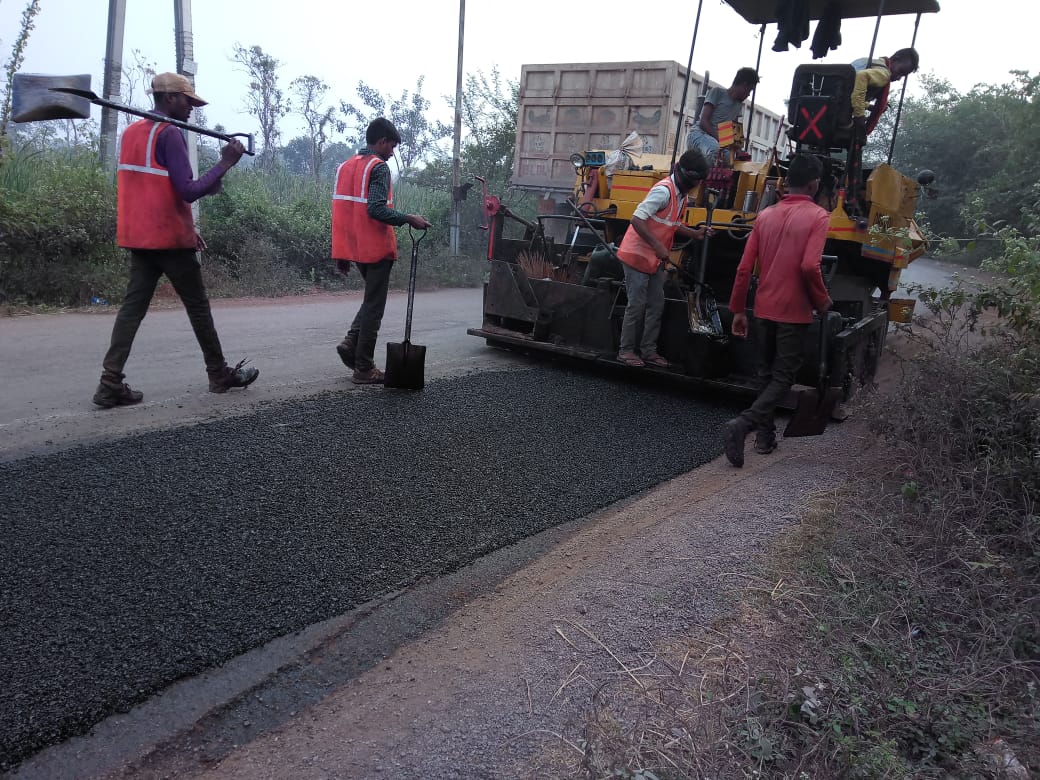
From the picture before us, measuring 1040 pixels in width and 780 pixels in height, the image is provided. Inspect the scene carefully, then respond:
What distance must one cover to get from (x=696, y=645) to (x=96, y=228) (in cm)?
877

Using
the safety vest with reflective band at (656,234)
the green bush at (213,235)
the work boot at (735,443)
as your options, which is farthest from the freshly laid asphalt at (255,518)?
the green bush at (213,235)

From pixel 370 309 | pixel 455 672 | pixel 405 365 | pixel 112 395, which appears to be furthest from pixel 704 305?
pixel 455 672

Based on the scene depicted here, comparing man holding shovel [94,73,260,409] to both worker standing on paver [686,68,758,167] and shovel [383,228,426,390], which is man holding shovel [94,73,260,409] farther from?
worker standing on paver [686,68,758,167]

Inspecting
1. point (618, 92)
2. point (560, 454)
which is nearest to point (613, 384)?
point (560, 454)

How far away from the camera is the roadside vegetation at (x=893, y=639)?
1861mm

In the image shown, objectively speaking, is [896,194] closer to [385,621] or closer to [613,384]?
[613,384]

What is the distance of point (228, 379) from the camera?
4984mm

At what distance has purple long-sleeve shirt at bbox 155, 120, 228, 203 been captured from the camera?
14.5 ft

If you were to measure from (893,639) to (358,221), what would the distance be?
4.15 meters

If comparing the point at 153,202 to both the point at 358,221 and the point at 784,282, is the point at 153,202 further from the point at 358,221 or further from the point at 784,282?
the point at 784,282

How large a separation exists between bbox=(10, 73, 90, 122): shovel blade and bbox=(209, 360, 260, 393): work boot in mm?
1632

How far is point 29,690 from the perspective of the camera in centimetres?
199

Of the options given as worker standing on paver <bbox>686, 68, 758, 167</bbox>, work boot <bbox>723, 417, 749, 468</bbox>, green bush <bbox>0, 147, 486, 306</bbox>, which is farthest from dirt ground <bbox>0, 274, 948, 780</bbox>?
green bush <bbox>0, 147, 486, 306</bbox>

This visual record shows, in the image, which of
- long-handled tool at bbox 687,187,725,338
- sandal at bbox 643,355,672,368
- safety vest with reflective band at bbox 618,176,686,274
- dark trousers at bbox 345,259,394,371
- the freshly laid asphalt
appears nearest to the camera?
the freshly laid asphalt
